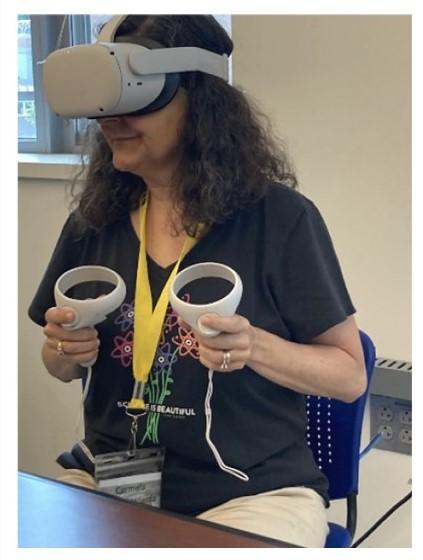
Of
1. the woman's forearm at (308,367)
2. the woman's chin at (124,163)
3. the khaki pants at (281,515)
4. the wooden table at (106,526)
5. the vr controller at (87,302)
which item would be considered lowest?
the khaki pants at (281,515)

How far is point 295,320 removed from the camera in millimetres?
1170

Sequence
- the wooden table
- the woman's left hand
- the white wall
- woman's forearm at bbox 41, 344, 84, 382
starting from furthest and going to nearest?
the white wall, woman's forearm at bbox 41, 344, 84, 382, the woman's left hand, the wooden table

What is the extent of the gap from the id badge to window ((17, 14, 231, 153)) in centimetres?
121

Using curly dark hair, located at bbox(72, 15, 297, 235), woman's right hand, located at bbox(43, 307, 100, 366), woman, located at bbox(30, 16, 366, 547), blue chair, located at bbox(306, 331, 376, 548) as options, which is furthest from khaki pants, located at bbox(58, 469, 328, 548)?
curly dark hair, located at bbox(72, 15, 297, 235)

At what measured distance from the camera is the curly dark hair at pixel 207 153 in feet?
3.74

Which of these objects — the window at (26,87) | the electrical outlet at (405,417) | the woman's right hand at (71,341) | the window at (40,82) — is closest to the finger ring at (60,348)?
the woman's right hand at (71,341)

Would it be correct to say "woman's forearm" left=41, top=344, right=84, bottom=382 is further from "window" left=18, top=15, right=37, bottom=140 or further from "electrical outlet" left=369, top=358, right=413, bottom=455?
"window" left=18, top=15, right=37, bottom=140

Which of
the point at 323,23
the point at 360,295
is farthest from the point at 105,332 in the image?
the point at 323,23

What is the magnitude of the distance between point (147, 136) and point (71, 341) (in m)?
0.30

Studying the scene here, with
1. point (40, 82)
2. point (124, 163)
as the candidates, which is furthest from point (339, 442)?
point (40, 82)

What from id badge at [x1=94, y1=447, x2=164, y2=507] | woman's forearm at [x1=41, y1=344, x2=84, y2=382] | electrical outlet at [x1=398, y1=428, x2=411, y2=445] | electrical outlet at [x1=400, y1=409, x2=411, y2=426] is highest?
woman's forearm at [x1=41, y1=344, x2=84, y2=382]

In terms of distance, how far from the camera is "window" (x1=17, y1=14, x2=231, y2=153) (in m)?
2.18

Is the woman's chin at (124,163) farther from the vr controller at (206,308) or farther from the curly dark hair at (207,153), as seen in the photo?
the vr controller at (206,308)

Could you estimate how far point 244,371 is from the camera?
1156 mm
